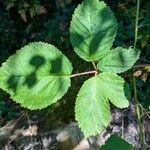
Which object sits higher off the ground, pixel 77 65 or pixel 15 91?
pixel 15 91

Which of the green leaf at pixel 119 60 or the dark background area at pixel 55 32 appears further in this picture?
the dark background area at pixel 55 32

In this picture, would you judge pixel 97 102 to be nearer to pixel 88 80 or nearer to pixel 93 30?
pixel 88 80

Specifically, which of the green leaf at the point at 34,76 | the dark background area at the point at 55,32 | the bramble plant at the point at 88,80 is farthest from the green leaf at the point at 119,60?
the dark background area at the point at 55,32

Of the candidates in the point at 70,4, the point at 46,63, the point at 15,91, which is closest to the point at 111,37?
the point at 46,63

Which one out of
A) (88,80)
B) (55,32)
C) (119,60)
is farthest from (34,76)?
(55,32)

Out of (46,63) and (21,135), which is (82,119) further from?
(21,135)

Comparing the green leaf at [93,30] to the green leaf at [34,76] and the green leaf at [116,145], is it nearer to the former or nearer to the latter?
the green leaf at [34,76]
